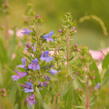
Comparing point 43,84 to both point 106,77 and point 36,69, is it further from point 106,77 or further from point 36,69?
point 106,77

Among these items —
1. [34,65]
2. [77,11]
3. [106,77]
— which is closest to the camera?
[34,65]

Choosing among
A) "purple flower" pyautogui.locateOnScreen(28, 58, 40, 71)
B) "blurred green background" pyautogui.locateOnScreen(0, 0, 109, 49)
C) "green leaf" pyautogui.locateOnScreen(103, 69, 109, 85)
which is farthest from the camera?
"blurred green background" pyautogui.locateOnScreen(0, 0, 109, 49)

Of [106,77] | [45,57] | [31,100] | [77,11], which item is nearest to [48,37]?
[45,57]

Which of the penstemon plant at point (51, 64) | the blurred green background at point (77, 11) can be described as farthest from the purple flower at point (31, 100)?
the blurred green background at point (77, 11)

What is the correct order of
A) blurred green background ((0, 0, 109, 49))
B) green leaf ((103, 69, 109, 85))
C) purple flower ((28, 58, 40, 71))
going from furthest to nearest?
1. blurred green background ((0, 0, 109, 49))
2. green leaf ((103, 69, 109, 85))
3. purple flower ((28, 58, 40, 71))

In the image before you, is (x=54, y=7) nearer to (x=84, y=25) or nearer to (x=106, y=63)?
(x=84, y=25)

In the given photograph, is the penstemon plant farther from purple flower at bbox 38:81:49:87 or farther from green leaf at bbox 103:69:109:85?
green leaf at bbox 103:69:109:85

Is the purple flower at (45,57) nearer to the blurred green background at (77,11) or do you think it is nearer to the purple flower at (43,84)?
the purple flower at (43,84)

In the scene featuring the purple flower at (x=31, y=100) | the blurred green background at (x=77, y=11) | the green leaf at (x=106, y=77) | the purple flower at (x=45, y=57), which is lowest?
the purple flower at (x=31, y=100)

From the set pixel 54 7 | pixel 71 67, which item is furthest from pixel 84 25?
pixel 71 67

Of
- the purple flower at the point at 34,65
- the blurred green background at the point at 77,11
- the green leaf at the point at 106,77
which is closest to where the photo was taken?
the purple flower at the point at 34,65

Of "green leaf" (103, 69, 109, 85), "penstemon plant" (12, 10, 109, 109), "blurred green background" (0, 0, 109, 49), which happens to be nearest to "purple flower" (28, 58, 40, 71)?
"penstemon plant" (12, 10, 109, 109)

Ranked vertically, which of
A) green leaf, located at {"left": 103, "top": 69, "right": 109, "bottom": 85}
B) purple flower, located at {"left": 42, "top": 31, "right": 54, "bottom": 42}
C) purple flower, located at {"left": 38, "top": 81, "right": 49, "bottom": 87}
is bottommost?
purple flower, located at {"left": 38, "top": 81, "right": 49, "bottom": 87}
